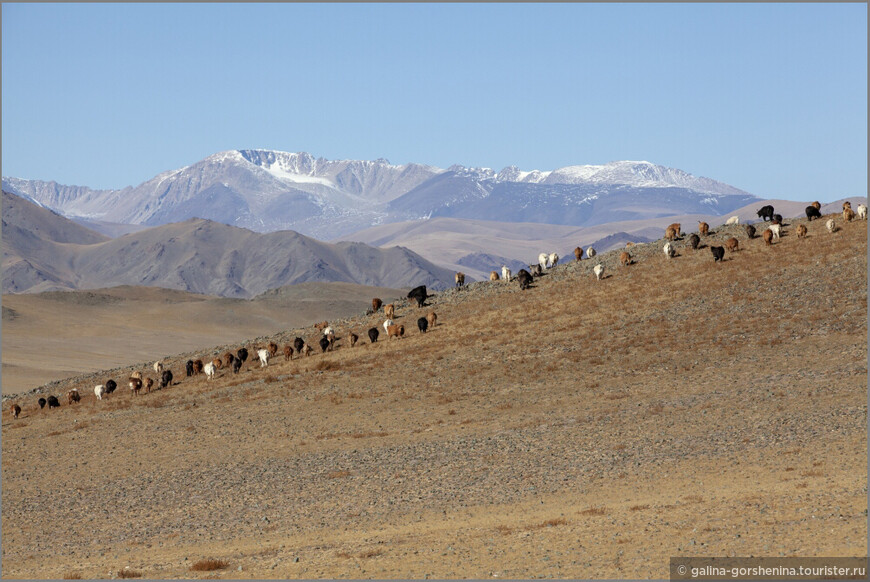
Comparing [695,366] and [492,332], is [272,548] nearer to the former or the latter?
[695,366]

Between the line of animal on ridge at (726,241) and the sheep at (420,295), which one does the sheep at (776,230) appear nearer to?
the line of animal on ridge at (726,241)

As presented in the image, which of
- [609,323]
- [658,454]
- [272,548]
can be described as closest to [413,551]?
[272,548]

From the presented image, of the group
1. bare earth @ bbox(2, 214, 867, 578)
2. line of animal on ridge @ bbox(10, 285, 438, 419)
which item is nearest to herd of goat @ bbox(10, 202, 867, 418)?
line of animal on ridge @ bbox(10, 285, 438, 419)

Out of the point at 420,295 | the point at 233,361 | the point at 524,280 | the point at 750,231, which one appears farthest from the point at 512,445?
the point at 750,231

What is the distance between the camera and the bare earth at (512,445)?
21578mm

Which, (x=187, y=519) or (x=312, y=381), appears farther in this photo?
(x=312, y=381)

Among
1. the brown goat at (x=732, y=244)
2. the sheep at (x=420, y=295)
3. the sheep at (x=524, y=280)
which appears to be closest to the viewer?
the brown goat at (x=732, y=244)

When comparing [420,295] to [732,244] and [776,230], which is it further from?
[776,230]

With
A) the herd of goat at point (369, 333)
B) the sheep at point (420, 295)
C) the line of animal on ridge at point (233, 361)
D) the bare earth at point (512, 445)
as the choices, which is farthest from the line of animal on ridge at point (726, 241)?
the line of animal on ridge at point (233, 361)

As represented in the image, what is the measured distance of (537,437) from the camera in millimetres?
35031

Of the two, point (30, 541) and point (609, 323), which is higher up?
point (609, 323)

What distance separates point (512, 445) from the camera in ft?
112

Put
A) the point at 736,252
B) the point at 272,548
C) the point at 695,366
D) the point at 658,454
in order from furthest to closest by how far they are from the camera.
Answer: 1. the point at 736,252
2. the point at 695,366
3. the point at 658,454
4. the point at 272,548

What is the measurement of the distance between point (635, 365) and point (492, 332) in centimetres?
1244
